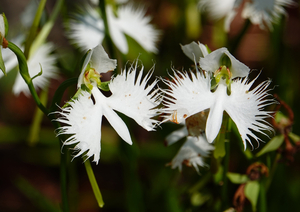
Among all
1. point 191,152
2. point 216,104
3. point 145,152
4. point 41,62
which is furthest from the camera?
point 145,152

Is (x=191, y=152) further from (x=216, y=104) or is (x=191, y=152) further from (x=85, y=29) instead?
(x=85, y=29)

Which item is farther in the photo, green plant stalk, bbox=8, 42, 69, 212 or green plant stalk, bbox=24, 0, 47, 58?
green plant stalk, bbox=24, 0, 47, 58

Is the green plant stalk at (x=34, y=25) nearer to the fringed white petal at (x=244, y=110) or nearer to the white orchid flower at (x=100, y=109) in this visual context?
the white orchid flower at (x=100, y=109)

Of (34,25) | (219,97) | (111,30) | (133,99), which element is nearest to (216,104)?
(219,97)

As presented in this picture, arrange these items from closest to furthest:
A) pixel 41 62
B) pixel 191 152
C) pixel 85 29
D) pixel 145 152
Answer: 1. pixel 191 152
2. pixel 41 62
3. pixel 85 29
4. pixel 145 152

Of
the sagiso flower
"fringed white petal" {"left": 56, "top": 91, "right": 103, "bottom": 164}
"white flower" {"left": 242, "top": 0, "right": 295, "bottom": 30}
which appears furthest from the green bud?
"white flower" {"left": 242, "top": 0, "right": 295, "bottom": 30}

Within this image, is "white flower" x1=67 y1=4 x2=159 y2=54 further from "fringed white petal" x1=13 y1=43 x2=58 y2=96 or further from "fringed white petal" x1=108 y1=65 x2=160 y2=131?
"fringed white petal" x1=108 y1=65 x2=160 y2=131

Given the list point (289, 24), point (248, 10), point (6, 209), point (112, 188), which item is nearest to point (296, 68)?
point (289, 24)
